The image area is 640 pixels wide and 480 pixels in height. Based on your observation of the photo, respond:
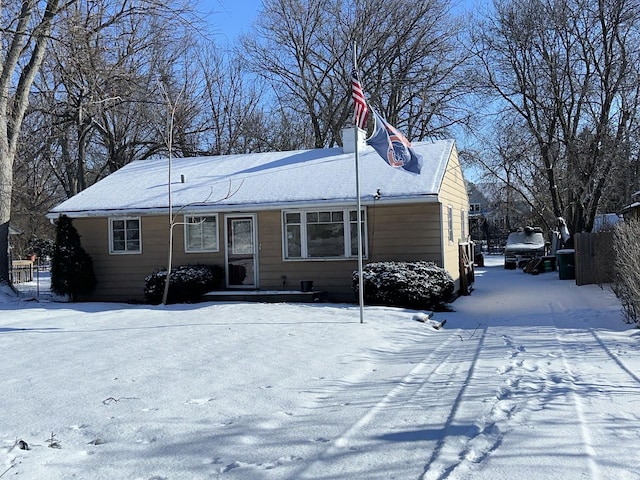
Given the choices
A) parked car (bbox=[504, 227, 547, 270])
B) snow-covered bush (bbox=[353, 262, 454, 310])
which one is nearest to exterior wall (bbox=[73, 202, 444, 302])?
snow-covered bush (bbox=[353, 262, 454, 310])

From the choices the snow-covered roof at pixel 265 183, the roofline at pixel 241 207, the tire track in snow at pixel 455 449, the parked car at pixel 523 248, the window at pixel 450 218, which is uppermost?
the snow-covered roof at pixel 265 183

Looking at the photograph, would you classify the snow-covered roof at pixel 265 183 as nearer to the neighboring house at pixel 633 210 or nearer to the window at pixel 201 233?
the window at pixel 201 233

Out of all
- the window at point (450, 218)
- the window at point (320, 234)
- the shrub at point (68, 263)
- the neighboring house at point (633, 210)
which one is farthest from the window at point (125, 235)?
the neighboring house at point (633, 210)

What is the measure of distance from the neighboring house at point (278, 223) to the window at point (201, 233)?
27 mm

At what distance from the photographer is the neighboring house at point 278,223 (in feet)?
50.6

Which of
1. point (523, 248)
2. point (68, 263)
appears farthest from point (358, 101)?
point (523, 248)

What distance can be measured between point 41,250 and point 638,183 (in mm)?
39168

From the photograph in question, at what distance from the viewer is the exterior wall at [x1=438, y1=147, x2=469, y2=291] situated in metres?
15.9

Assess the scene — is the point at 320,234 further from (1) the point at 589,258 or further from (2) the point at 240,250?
(1) the point at 589,258

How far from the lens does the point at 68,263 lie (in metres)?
16.6

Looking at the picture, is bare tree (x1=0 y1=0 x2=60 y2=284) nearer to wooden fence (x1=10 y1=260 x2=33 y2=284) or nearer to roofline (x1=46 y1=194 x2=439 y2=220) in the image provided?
roofline (x1=46 y1=194 x2=439 y2=220)

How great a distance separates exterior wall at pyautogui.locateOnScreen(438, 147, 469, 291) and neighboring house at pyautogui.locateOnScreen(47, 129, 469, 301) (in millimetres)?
57

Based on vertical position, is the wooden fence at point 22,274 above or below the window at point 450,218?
below

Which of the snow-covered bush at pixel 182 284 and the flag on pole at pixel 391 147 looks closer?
the flag on pole at pixel 391 147
